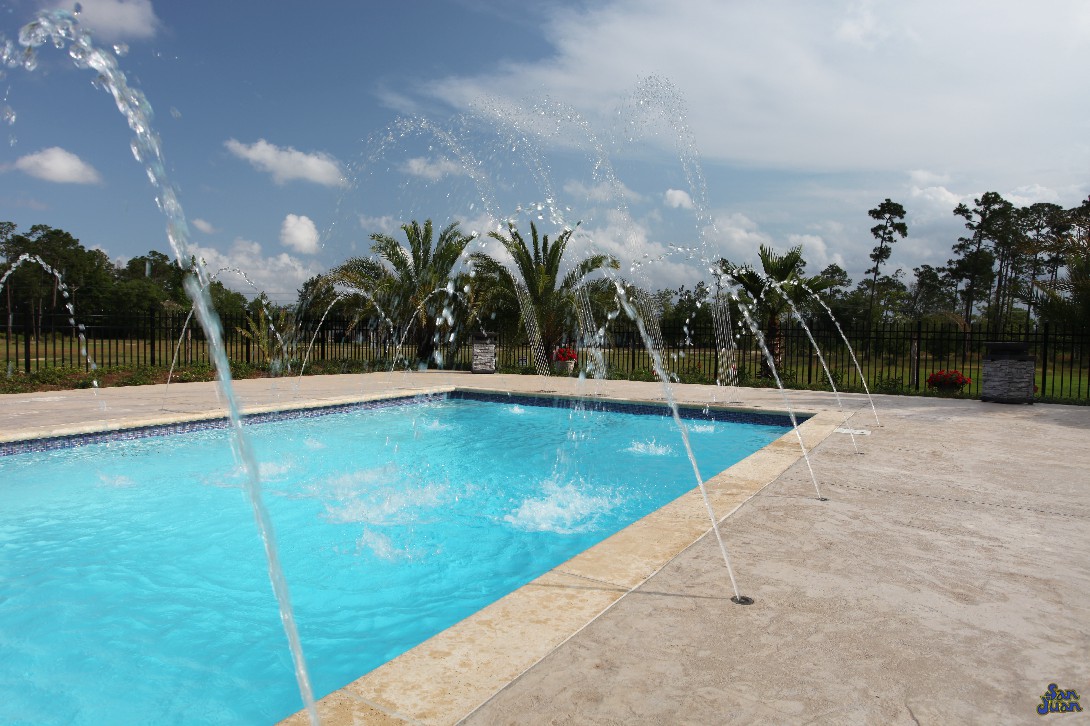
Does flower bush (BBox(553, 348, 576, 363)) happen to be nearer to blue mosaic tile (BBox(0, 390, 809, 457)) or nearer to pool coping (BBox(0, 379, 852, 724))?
blue mosaic tile (BBox(0, 390, 809, 457))

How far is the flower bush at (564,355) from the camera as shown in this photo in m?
18.4

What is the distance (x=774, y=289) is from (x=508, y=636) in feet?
52.0

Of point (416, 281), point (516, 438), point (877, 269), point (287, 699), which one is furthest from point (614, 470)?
point (877, 269)

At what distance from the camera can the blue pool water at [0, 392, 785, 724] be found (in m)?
3.25

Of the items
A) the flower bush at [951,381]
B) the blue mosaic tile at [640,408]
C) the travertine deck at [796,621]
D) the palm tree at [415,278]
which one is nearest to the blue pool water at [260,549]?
the travertine deck at [796,621]

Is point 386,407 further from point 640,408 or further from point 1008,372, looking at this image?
point 1008,372

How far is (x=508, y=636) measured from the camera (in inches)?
110

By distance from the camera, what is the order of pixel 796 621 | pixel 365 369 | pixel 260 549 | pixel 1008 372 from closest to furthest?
pixel 796 621
pixel 260 549
pixel 1008 372
pixel 365 369

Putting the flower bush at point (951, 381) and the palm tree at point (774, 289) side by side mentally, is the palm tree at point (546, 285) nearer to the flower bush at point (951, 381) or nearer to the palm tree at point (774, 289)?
the palm tree at point (774, 289)

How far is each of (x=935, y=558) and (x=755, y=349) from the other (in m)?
19.0

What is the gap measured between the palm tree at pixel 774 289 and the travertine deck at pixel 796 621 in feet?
37.9

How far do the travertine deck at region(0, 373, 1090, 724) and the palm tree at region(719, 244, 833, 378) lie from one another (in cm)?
1155

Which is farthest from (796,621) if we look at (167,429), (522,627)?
(167,429)

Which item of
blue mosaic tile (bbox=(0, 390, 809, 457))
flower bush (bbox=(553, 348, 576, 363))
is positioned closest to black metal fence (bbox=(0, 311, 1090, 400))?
flower bush (bbox=(553, 348, 576, 363))
